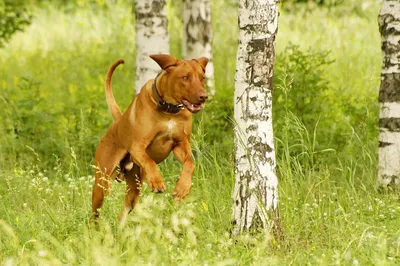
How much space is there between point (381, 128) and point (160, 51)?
9.73ft

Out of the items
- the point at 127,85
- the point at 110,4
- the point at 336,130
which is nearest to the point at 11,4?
the point at 127,85

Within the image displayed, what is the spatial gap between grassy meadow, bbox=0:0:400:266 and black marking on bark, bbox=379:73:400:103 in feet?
0.73

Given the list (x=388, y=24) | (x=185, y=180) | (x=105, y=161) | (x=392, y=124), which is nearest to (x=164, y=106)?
(x=185, y=180)

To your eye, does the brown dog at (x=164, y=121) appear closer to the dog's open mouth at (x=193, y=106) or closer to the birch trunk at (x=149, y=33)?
the dog's open mouth at (x=193, y=106)

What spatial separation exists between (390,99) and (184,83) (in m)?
2.27

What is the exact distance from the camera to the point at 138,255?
4.93 m

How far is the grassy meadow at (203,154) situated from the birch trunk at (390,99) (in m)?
0.20

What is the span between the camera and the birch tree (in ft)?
16.6

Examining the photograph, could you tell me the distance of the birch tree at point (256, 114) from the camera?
5062 mm

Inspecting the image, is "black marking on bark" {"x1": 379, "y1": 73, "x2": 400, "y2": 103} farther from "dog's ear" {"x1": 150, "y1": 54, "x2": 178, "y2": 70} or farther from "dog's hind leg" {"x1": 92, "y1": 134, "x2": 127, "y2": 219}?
"dog's hind leg" {"x1": 92, "y1": 134, "x2": 127, "y2": 219}

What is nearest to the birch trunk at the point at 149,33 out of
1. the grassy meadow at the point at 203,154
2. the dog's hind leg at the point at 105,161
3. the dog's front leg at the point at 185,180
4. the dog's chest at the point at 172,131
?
the grassy meadow at the point at 203,154

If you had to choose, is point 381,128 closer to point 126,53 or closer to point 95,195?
point 95,195

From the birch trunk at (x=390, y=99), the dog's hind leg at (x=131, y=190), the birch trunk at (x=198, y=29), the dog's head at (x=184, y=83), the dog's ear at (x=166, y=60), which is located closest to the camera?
the dog's head at (x=184, y=83)

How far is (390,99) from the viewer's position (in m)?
6.55
